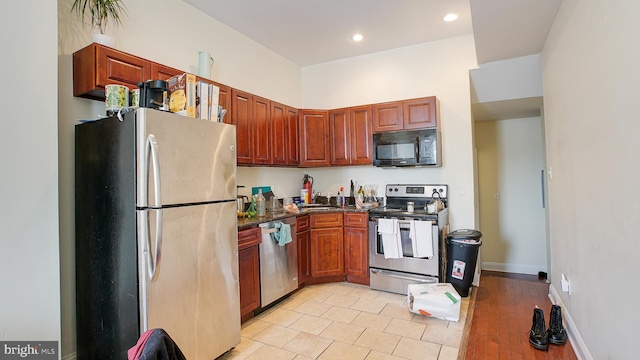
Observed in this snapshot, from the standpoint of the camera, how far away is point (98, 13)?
2201 millimetres

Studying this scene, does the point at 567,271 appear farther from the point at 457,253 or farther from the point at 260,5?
the point at 260,5

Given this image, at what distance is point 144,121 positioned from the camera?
68.8 inches

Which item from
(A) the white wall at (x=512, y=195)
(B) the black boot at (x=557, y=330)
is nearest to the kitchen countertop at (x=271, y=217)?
(B) the black boot at (x=557, y=330)

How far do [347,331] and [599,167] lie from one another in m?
2.14

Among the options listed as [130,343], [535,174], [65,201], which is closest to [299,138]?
[65,201]

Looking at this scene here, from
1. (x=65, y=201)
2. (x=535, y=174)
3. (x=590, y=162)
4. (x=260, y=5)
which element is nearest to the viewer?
(x=590, y=162)

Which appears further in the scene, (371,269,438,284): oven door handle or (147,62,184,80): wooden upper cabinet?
(371,269,438,284): oven door handle

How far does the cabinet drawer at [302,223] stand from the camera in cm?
355

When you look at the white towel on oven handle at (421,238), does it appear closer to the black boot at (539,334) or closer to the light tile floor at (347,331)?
the light tile floor at (347,331)

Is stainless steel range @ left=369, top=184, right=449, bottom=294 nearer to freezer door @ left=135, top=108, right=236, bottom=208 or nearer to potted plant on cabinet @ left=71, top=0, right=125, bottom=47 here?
freezer door @ left=135, top=108, right=236, bottom=208

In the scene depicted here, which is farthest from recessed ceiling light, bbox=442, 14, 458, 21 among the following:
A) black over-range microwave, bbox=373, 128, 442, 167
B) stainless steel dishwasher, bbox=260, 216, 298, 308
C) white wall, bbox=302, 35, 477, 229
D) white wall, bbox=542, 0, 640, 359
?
stainless steel dishwasher, bbox=260, 216, 298, 308

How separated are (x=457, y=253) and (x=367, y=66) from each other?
108 inches

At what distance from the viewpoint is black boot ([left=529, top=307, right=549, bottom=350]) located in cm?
236

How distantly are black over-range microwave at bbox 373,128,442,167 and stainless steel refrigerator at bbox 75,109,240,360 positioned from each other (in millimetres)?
2163
